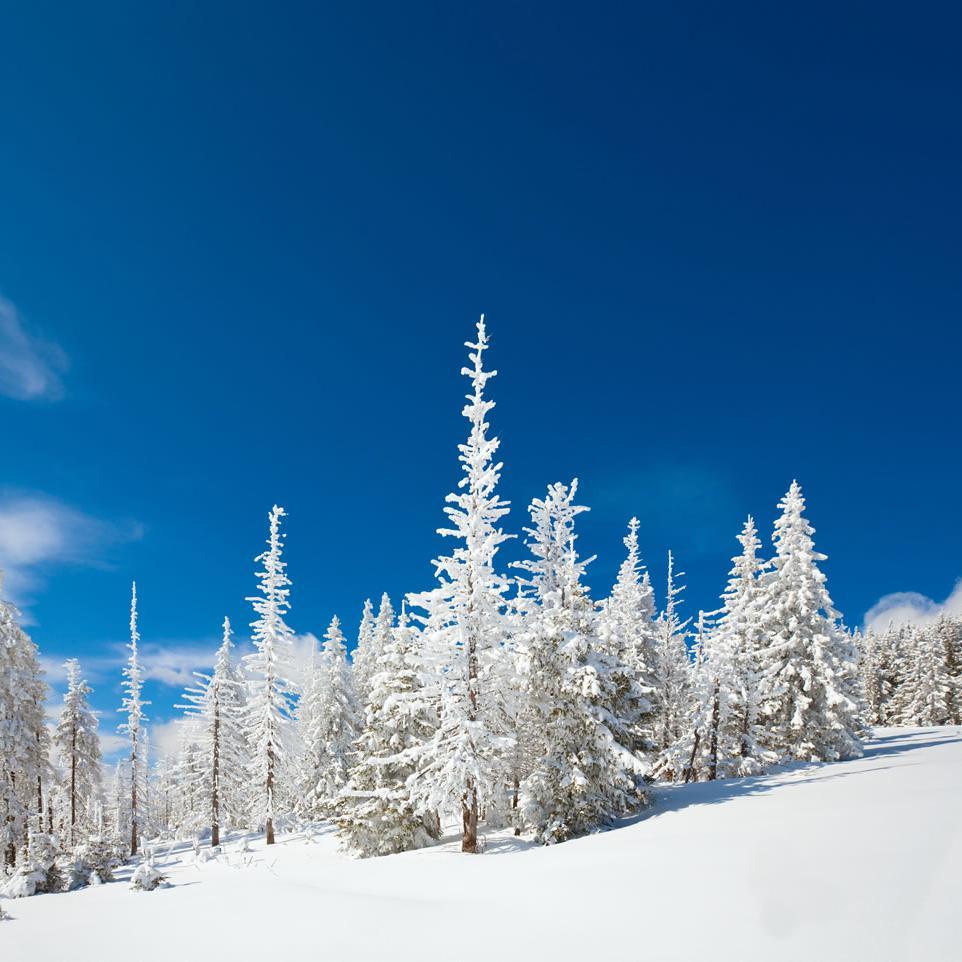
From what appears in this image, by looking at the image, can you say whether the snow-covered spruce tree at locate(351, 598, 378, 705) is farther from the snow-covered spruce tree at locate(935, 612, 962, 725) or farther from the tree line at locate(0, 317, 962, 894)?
the snow-covered spruce tree at locate(935, 612, 962, 725)

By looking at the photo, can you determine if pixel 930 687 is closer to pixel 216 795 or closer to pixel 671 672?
pixel 671 672

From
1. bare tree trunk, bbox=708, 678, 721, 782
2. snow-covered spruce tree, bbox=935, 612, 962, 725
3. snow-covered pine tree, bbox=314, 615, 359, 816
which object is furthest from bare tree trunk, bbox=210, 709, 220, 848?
snow-covered spruce tree, bbox=935, 612, 962, 725

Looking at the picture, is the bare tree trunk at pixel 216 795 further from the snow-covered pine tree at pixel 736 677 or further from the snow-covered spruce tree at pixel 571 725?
the snow-covered pine tree at pixel 736 677

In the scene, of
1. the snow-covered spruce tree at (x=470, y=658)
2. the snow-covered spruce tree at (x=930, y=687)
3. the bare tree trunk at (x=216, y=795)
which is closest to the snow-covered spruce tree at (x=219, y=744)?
the bare tree trunk at (x=216, y=795)

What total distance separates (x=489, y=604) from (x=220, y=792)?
99.1 feet

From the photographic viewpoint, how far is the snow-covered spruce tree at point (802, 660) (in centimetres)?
2870

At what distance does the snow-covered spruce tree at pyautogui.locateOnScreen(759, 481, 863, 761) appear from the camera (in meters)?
28.7

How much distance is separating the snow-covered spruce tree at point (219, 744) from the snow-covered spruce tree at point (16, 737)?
39.8ft

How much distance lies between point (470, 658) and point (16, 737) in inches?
842

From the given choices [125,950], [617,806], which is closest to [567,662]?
[617,806]

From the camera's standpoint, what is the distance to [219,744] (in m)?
39.3

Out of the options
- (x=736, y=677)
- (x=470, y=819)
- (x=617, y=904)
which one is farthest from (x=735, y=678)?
(x=617, y=904)

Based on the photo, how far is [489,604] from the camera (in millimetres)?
20766

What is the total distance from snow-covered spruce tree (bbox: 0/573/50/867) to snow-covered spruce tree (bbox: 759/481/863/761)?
35.3m
